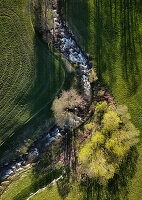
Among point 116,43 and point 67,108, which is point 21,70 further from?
point 116,43

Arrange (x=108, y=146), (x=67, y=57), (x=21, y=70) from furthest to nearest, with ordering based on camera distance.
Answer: (x=67, y=57)
(x=21, y=70)
(x=108, y=146)

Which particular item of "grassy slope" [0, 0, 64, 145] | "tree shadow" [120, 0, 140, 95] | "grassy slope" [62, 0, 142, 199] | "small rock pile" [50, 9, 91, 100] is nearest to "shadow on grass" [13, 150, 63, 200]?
"grassy slope" [0, 0, 64, 145]

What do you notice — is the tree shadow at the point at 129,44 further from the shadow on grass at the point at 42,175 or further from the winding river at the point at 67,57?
the shadow on grass at the point at 42,175

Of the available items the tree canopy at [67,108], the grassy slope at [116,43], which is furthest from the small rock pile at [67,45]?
the tree canopy at [67,108]

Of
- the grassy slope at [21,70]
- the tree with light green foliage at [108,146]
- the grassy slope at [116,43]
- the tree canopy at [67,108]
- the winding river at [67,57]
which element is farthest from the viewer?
the tree canopy at [67,108]

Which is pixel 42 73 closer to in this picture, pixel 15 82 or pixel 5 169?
pixel 15 82

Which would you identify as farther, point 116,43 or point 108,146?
point 116,43

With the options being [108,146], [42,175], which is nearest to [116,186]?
[108,146]
